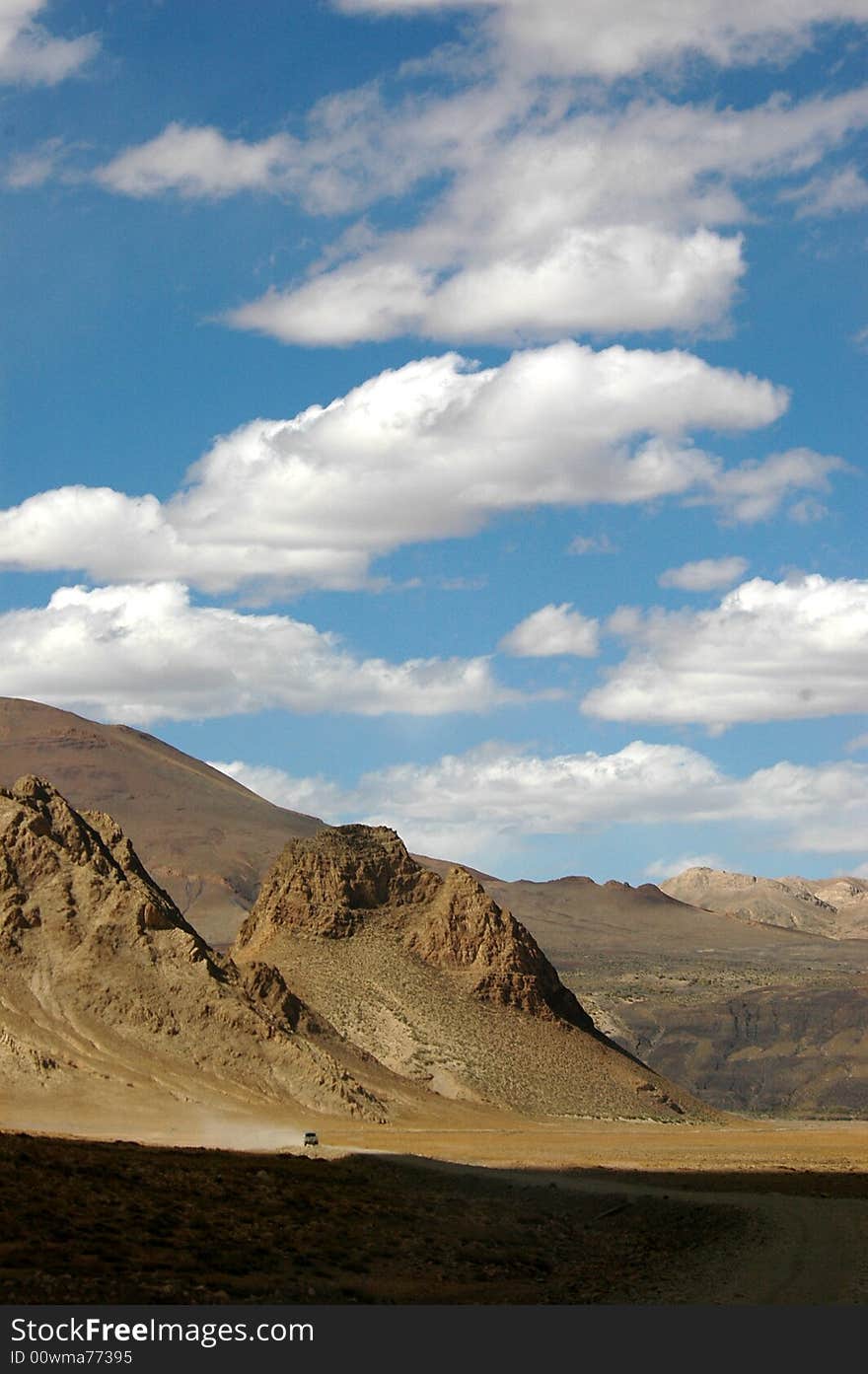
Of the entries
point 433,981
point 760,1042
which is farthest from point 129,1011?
point 760,1042

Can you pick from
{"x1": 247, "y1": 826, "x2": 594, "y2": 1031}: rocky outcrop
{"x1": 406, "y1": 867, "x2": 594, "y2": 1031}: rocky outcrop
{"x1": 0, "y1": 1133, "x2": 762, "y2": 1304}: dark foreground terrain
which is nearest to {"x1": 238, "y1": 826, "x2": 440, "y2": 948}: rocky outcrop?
{"x1": 247, "y1": 826, "x2": 594, "y2": 1031}: rocky outcrop

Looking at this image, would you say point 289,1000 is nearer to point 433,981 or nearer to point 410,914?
point 433,981

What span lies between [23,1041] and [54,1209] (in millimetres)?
35634

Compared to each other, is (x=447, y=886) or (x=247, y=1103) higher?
(x=447, y=886)

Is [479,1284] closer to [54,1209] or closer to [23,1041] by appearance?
[54,1209]

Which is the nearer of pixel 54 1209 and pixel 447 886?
pixel 54 1209

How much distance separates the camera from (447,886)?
303ft

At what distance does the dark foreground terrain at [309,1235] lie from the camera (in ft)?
79.7

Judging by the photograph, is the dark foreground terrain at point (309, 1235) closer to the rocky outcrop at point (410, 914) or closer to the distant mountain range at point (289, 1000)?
the distant mountain range at point (289, 1000)

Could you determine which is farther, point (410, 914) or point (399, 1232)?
point (410, 914)

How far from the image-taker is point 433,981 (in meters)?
86.2

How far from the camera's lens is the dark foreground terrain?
2428cm

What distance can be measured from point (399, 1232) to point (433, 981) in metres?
55.0

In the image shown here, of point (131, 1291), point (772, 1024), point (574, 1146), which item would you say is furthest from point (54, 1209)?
point (772, 1024)
